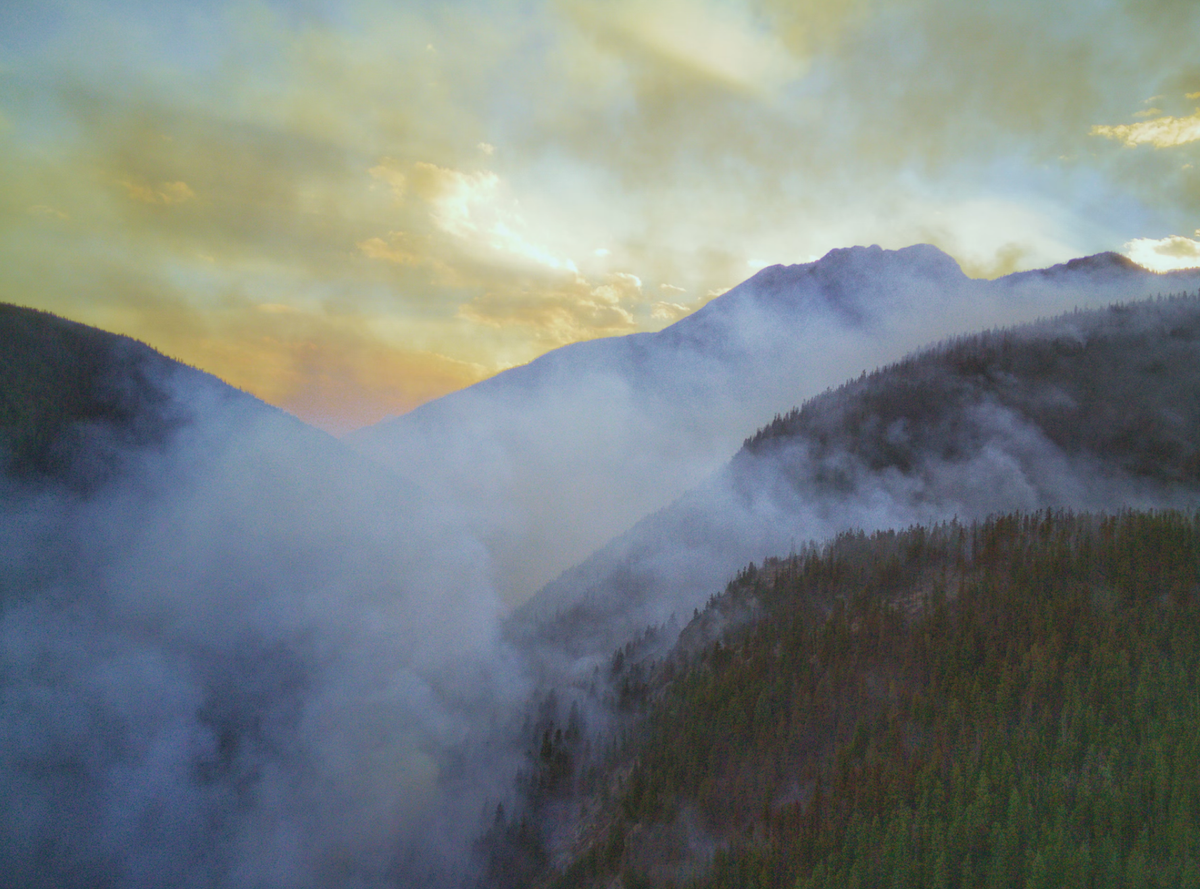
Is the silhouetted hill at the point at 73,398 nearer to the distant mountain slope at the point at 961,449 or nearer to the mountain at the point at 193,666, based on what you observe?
the mountain at the point at 193,666

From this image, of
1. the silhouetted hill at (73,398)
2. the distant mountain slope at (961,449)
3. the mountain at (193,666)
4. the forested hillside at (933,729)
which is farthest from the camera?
the silhouetted hill at (73,398)

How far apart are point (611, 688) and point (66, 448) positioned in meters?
60.8

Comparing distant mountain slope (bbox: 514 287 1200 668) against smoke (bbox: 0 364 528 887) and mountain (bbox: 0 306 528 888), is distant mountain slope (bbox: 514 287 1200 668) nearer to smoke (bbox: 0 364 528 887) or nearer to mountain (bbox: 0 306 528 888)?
smoke (bbox: 0 364 528 887)

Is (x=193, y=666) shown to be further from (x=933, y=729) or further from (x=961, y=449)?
(x=961, y=449)

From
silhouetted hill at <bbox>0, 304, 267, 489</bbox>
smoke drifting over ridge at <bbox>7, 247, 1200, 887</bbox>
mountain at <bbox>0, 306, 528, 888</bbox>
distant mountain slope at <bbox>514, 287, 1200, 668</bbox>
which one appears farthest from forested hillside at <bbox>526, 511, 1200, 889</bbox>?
silhouetted hill at <bbox>0, 304, 267, 489</bbox>

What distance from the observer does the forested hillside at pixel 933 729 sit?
44.6 ft

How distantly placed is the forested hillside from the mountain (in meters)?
20.8

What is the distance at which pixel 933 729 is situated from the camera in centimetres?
1956

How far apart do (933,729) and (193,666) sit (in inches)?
2399

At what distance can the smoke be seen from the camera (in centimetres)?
4059

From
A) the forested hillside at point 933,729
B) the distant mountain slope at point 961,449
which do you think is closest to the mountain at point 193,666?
the forested hillside at point 933,729

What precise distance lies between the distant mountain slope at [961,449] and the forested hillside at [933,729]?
19711 millimetres

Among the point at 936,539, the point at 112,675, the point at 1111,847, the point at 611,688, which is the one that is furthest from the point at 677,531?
the point at 1111,847

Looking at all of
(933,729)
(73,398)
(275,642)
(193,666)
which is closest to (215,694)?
(193,666)
